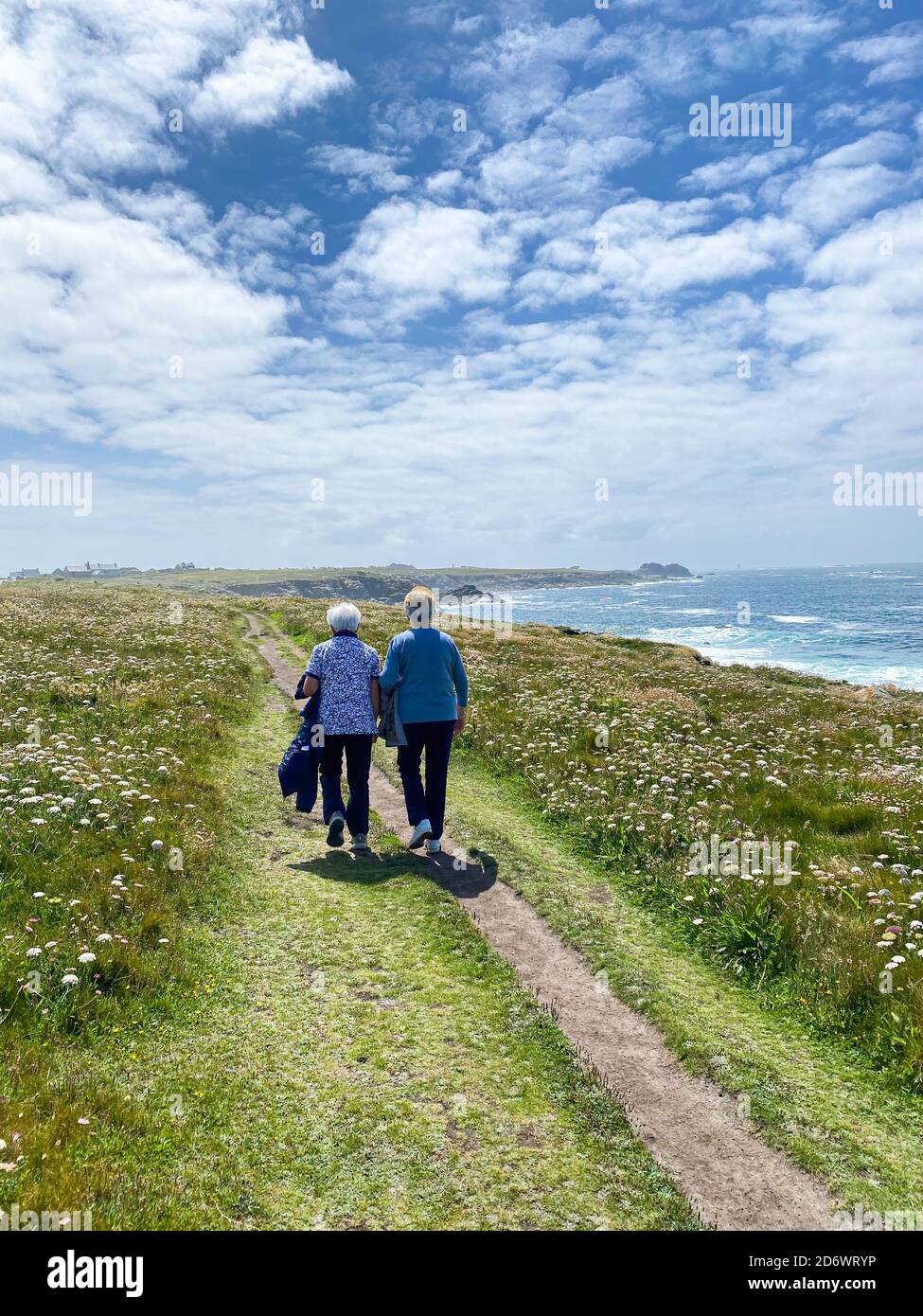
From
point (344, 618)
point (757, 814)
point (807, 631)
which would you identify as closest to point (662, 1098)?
point (757, 814)

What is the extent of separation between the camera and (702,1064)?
5887 millimetres

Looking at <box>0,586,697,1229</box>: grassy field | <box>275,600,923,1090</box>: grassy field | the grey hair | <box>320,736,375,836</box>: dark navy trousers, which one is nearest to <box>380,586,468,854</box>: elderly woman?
<box>320,736,375,836</box>: dark navy trousers

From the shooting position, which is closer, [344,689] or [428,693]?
[428,693]

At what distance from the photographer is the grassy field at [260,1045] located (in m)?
4.30

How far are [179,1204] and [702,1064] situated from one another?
165 inches

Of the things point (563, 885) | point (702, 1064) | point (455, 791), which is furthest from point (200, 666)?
point (702, 1064)

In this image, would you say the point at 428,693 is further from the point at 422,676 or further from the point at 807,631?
the point at 807,631

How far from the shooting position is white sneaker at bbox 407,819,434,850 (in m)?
10.6

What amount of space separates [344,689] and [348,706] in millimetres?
271

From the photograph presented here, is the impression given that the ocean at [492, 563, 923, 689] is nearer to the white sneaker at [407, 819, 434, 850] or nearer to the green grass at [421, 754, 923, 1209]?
the white sneaker at [407, 819, 434, 850]

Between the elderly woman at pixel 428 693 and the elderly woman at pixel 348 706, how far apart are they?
1.22 feet

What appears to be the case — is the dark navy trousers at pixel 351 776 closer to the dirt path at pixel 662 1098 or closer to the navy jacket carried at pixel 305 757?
the navy jacket carried at pixel 305 757

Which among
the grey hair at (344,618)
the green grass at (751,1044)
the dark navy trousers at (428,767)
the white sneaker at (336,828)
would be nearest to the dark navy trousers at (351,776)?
the white sneaker at (336,828)

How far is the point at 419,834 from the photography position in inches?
417
